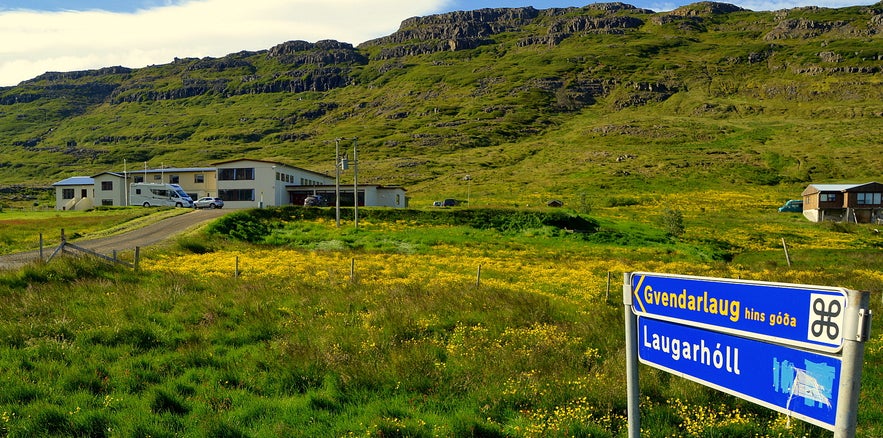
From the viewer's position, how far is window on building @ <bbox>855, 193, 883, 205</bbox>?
72.9 metres

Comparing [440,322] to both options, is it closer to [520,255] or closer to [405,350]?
[405,350]

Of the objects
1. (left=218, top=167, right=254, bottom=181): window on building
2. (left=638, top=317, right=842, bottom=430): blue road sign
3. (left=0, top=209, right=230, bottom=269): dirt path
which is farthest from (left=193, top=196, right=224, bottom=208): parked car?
(left=638, top=317, right=842, bottom=430): blue road sign

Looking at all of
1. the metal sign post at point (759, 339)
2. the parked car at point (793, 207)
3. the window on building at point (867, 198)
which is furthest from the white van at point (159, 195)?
the window on building at point (867, 198)

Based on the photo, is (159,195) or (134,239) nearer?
(134,239)

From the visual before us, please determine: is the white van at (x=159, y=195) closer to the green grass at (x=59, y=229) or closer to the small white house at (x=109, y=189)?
the small white house at (x=109, y=189)

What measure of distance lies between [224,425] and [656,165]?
138 meters

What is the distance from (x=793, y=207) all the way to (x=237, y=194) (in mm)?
85154

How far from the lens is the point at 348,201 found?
77312mm

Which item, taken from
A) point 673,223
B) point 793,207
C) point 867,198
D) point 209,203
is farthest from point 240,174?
point 867,198

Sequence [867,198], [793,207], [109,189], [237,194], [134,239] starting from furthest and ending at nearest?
[793,207] < [109,189] < [237,194] < [867,198] < [134,239]

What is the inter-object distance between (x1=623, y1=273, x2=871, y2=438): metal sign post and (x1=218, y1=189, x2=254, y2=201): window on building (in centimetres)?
7461

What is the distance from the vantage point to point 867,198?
72.9 meters

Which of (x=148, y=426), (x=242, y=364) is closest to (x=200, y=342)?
(x=242, y=364)

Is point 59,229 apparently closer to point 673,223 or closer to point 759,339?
point 759,339
